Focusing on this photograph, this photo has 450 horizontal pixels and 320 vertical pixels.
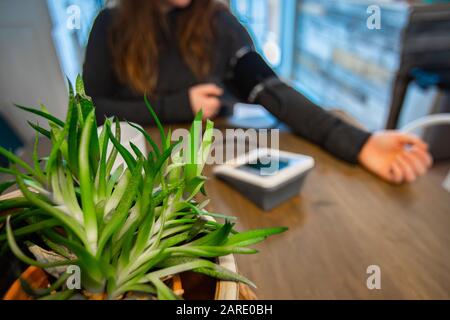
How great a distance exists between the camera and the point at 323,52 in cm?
203

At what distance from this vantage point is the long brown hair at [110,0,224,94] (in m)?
0.74

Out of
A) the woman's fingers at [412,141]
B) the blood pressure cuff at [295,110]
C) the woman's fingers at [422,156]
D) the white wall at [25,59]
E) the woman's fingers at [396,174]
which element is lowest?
the woman's fingers at [396,174]

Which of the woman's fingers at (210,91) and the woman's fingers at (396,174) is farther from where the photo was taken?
the woman's fingers at (210,91)

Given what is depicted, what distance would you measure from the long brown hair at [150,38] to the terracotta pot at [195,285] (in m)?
0.59

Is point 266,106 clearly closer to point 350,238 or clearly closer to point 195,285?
point 350,238

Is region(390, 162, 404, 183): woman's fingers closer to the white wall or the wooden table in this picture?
the wooden table

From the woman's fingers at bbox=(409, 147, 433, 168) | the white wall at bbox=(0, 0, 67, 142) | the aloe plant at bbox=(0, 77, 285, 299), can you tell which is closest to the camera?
the aloe plant at bbox=(0, 77, 285, 299)

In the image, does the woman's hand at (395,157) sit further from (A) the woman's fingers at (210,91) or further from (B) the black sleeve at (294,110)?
(A) the woman's fingers at (210,91)

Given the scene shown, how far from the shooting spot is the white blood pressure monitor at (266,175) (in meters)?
0.43

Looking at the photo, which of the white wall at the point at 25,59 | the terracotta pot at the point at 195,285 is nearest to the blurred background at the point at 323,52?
the white wall at the point at 25,59

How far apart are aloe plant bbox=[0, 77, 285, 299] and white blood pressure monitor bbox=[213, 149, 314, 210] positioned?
0.79 ft

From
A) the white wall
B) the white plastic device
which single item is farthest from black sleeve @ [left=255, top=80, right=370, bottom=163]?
the white wall

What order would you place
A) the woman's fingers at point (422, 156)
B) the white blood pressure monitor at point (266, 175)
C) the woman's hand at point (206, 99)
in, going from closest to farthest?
the white blood pressure monitor at point (266, 175)
the woman's fingers at point (422, 156)
the woman's hand at point (206, 99)
